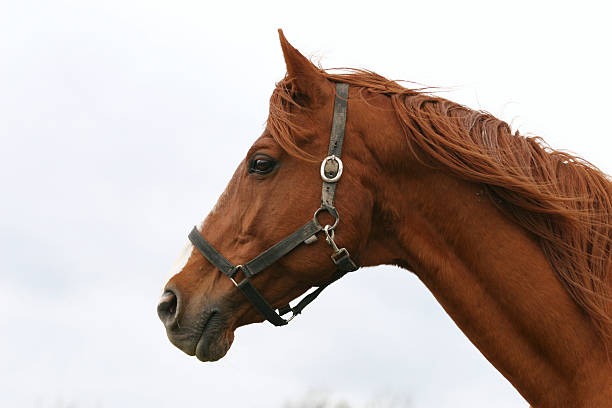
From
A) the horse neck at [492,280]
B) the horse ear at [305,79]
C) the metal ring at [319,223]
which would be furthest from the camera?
the horse ear at [305,79]

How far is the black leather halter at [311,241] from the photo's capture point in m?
4.43

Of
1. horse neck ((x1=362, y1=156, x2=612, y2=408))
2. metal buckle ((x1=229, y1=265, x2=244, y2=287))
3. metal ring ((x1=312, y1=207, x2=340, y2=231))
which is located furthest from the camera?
metal buckle ((x1=229, y1=265, x2=244, y2=287))

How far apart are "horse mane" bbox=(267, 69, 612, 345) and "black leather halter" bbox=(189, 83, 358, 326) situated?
22 centimetres

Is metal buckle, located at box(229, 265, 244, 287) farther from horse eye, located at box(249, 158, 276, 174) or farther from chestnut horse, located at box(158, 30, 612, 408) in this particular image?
horse eye, located at box(249, 158, 276, 174)

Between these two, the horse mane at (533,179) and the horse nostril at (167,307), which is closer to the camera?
the horse mane at (533,179)

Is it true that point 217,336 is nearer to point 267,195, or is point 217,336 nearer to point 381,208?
point 267,195

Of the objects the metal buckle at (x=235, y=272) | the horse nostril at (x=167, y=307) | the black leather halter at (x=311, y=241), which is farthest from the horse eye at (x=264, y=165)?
the horse nostril at (x=167, y=307)

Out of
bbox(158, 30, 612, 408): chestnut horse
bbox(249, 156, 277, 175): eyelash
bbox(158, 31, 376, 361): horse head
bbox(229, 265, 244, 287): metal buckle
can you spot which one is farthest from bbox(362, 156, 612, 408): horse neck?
bbox(229, 265, 244, 287): metal buckle

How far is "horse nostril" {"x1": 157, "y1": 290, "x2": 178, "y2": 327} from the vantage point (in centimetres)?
458

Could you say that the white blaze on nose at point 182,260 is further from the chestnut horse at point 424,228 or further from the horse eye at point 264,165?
the horse eye at point 264,165

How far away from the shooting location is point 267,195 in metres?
4.57

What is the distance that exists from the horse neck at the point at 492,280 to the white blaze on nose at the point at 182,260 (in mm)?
1324

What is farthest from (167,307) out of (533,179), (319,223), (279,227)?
(533,179)

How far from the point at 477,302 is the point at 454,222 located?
562 mm
